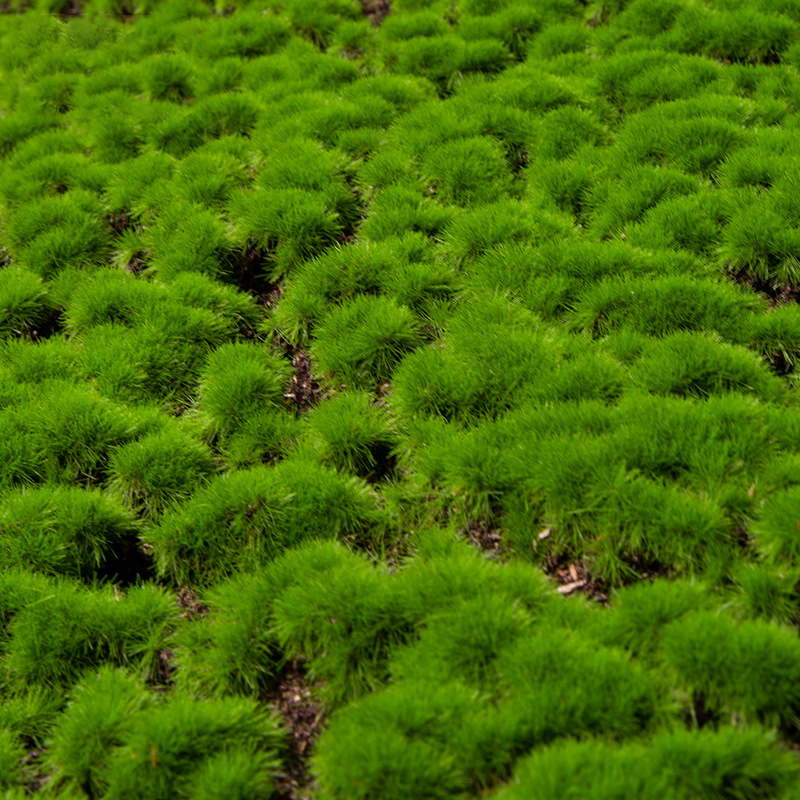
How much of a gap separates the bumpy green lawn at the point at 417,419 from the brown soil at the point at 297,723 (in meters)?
0.01

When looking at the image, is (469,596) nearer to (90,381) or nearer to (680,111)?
(90,381)

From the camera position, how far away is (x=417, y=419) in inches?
179

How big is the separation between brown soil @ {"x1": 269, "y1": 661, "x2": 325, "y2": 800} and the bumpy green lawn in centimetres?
1

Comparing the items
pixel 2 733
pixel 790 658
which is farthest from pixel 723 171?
pixel 2 733

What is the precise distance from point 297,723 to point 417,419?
5.93ft

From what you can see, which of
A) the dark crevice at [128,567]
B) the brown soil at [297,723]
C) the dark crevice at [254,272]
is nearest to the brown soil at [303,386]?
the dark crevice at [254,272]

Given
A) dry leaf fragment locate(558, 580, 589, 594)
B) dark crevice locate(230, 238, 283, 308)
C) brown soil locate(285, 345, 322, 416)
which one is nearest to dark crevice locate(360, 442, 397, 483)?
Result: brown soil locate(285, 345, 322, 416)

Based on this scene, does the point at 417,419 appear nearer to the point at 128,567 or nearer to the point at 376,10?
the point at 128,567

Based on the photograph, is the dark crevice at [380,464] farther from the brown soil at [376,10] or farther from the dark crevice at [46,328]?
the brown soil at [376,10]

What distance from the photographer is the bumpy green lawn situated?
10.5 ft

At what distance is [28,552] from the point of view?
4.13 metres

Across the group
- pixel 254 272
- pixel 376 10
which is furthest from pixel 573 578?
pixel 376 10

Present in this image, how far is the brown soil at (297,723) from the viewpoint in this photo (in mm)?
3255

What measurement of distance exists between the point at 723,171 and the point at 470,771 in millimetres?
4495
